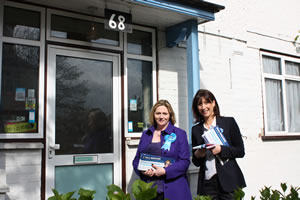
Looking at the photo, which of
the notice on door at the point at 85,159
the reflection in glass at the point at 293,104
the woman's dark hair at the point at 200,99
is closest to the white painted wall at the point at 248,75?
the reflection in glass at the point at 293,104

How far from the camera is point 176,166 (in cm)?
335

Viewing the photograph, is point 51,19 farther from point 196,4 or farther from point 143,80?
point 196,4

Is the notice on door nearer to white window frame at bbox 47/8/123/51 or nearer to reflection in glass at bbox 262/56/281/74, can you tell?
white window frame at bbox 47/8/123/51

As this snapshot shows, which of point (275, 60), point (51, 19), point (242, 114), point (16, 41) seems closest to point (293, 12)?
point (275, 60)

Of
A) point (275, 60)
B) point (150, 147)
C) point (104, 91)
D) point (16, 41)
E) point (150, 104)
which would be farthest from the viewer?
point (275, 60)

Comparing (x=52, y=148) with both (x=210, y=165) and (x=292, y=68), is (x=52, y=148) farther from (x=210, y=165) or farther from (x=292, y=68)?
(x=292, y=68)

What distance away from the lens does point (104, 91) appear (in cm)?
491

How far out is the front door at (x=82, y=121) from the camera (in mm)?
4383

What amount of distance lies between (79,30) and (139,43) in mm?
1034

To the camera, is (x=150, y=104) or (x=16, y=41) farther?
(x=150, y=104)

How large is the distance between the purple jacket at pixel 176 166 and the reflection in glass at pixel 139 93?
1.53 metres

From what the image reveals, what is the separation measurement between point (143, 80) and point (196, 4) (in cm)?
144

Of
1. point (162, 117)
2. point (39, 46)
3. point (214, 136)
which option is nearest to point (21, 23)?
point (39, 46)

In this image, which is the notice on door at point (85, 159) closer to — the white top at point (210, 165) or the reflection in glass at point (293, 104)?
the white top at point (210, 165)
